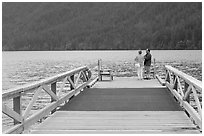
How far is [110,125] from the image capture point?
8.01 meters

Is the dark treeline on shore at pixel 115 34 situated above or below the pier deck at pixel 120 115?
above

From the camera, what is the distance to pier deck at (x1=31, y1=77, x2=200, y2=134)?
25.0 feet

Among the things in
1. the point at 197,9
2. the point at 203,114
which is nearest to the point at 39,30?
the point at 197,9

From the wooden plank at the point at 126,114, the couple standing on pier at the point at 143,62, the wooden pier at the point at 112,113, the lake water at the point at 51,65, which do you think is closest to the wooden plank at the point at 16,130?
the wooden pier at the point at 112,113

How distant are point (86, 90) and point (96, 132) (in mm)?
7475

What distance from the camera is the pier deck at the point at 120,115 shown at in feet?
25.0

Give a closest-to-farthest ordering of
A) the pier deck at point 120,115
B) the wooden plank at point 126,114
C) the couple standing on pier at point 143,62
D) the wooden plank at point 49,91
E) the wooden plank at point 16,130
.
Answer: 1. the wooden plank at point 16,130
2. the pier deck at point 120,115
3. the wooden plank at point 49,91
4. the wooden plank at point 126,114
5. the couple standing on pier at point 143,62

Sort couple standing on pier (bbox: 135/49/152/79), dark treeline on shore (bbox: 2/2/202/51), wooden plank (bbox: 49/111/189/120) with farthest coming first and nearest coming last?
dark treeline on shore (bbox: 2/2/202/51) → couple standing on pier (bbox: 135/49/152/79) → wooden plank (bbox: 49/111/189/120)

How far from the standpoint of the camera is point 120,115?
9.23 meters

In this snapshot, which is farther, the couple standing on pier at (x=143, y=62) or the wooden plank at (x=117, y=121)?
the couple standing on pier at (x=143, y=62)

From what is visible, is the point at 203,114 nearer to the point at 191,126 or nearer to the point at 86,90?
the point at 191,126

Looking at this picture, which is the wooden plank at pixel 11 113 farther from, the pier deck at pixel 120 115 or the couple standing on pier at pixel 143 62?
the couple standing on pier at pixel 143 62

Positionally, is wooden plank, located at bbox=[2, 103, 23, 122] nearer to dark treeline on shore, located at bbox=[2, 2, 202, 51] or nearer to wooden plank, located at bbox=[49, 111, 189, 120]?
wooden plank, located at bbox=[49, 111, 189, 120]

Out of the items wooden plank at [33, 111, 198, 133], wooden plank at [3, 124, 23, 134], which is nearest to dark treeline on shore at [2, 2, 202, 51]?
wooden plank at [33, 111, 198, 133]
